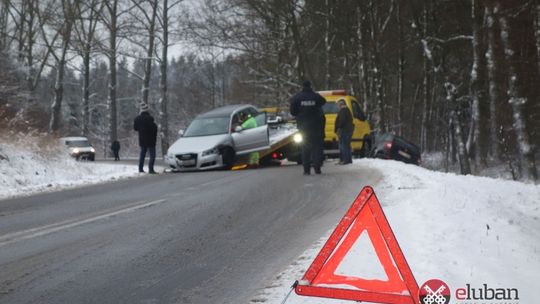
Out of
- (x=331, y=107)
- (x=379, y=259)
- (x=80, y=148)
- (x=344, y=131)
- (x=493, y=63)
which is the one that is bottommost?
(x=80, y=148)

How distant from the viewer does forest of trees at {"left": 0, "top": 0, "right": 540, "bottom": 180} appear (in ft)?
74.9

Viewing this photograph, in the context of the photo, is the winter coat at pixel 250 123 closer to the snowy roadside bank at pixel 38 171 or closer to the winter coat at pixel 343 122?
the winter coat at pixel 343 122

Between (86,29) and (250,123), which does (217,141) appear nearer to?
(250,123)

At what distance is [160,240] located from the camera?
259 inches

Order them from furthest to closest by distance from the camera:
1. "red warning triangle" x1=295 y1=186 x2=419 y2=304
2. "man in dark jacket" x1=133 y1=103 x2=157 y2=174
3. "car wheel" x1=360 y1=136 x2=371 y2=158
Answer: "car wheel" x1=360 y1=136 x2=371 y2=158 → "man in dark jacket" x1=133 y1=103 x2=157 y2=174 → "red warning triangle" x1=295 y1=186 x2=419 y2=304

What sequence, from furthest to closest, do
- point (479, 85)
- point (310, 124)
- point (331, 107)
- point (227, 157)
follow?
point (479, 85), point (331, 107), point (227, 157), point (310, 124)

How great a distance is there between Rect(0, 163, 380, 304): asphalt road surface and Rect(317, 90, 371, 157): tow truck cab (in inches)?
366

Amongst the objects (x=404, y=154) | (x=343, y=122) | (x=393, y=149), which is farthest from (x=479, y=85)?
(x=343, y=122)

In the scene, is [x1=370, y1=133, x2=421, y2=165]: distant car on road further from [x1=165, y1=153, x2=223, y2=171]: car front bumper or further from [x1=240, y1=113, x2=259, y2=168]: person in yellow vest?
[x1=165, y1=153, x2=223, y2=171]: car front bumper

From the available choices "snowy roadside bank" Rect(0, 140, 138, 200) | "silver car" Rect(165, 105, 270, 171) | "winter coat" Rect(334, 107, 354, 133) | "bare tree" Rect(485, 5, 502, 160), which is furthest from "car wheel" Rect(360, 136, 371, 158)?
"snowy roadside bank" Rect(0, 140, 138, 200)

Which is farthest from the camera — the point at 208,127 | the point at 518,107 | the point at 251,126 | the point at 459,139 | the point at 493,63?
the point at 459,139

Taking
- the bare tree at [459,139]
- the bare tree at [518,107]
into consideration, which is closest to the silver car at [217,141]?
the bare tree at [518,107]

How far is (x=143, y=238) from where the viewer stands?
6672 millimetres

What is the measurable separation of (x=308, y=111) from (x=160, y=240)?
784 centimetres
